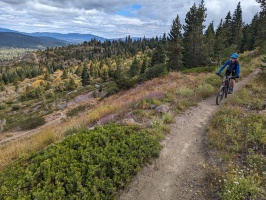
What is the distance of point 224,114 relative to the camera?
7941 millimetres

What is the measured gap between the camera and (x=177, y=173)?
4.79 m

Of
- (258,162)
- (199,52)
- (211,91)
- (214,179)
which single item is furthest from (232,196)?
(199,52)

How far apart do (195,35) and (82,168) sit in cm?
3652

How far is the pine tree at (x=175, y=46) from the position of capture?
35.2 meters

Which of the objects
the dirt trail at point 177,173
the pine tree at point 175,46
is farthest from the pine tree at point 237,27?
the dirt trail at point 177,173

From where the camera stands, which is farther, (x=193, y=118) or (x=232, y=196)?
(x=193, y=118)

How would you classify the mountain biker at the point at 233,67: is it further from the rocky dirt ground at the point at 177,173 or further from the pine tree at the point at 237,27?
the pine tree at the point at 237,27

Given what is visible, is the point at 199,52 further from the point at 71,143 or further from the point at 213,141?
the point at 71,143

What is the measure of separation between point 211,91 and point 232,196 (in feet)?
29.7

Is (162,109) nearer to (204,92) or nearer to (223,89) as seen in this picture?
(223,89)

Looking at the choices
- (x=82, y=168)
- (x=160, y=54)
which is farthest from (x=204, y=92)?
(x=160, y=54)

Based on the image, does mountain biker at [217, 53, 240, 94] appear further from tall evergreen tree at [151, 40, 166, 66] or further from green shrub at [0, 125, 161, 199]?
tall evergreen tree at [151, 40, 166, 66]

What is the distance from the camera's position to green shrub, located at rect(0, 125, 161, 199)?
139 inches

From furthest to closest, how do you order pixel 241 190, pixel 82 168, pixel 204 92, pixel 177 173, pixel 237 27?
1. pixel 237 27
2. pixel 204 92
3. pixel 177 173
4. pixel 82 168
5. pixel 241 190
